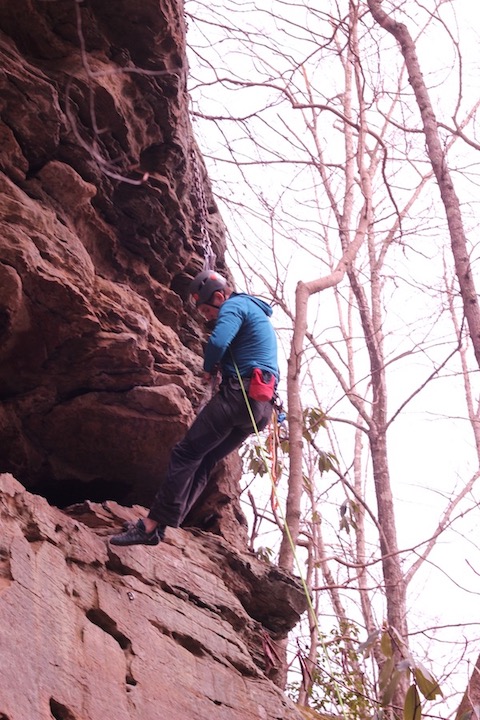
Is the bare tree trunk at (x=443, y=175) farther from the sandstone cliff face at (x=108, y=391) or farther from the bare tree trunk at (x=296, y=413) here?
the sandstone cliff face at (x=108, y=391)

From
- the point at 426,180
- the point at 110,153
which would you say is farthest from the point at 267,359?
the point at 426,180

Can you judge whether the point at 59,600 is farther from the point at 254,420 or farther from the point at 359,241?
the point at 359,241

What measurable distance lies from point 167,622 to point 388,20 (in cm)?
606

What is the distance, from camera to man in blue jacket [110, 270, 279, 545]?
17.6 ft

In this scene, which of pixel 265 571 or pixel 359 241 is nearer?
pixel 265 571

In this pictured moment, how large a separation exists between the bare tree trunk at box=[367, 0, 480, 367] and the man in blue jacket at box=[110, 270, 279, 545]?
1.59 meters

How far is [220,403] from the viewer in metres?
5.57

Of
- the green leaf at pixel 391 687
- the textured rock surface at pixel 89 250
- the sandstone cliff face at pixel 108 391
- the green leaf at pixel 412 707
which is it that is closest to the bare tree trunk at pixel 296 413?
the sandstone cliff face at pixel 108 391

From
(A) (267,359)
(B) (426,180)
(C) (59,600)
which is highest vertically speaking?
(B) (426,180)

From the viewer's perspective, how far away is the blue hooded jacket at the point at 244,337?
5.57 metres

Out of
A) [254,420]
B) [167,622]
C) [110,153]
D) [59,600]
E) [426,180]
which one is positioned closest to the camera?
[59,600]

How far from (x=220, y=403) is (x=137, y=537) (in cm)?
114

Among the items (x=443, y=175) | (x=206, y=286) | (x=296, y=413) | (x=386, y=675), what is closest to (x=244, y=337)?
(x=206, y=286)

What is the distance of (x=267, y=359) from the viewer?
5742 millimetres
